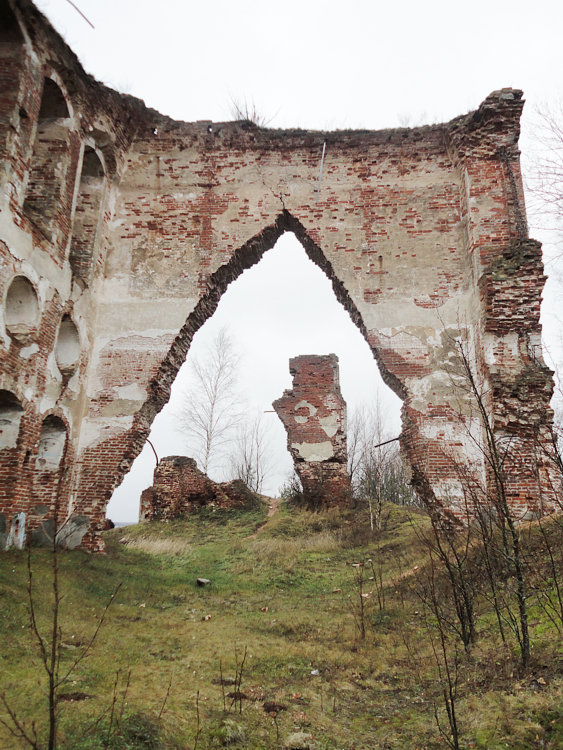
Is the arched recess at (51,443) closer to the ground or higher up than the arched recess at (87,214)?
closer to the ground

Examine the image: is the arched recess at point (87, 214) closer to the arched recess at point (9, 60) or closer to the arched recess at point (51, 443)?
the arched recess at point (9, 60)

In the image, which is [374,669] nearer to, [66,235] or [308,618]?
[308,618]

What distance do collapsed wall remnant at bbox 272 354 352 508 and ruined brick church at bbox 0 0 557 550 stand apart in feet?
20.3

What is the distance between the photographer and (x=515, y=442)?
746 cm

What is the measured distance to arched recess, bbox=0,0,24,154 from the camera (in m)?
6.97

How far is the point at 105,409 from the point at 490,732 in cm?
713

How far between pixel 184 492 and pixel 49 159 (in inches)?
387

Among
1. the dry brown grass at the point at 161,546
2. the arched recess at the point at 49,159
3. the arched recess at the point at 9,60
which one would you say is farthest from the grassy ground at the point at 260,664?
the arched recess at the point at 9,60

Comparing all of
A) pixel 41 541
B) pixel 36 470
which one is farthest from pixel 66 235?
pixel 41 541

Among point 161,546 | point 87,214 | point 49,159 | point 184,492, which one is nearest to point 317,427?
point 184,492

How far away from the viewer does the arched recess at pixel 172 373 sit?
8090 millimetres

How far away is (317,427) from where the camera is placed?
15156 millimetres

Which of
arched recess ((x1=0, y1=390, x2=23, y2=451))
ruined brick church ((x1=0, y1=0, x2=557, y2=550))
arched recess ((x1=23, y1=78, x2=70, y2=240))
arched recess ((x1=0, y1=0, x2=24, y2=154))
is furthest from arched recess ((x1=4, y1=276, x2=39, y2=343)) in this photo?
arched recess ((x1=0, y1=0, x2=24, y2=154))

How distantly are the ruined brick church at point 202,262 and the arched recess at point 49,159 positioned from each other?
0.08ft
